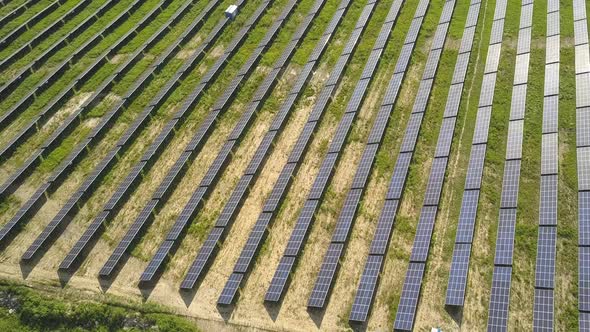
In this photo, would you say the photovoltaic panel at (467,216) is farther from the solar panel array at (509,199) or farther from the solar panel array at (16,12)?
the solar panel array at (16,12)

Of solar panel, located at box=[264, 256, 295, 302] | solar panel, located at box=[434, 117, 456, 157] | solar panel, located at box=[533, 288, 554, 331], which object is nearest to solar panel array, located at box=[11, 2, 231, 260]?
solar panel, located at box=[264, 256, 295, 302]

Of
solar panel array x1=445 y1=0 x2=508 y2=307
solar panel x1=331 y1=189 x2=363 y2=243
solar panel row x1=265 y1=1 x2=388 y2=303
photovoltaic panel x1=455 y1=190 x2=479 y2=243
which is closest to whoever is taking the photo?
solar panel array x1=445 y1=0 x2=508 y2=307

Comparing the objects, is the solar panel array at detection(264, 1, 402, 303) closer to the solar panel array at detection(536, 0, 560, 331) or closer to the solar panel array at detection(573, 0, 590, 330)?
the solar panel array at detection(536, 0, 560, 331)

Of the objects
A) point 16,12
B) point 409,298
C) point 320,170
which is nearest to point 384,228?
point 409,298

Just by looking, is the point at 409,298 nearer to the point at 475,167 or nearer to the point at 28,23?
the point at 475,167

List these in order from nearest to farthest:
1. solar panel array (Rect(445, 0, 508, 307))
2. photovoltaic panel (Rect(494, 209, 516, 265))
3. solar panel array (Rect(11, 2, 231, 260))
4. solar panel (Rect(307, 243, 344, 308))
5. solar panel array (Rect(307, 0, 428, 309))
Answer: solar panel array (Rect(445, 0, 508, 307)), solar panel (Rect(307, 243, 344, 308)), photovoltaic panel (Rect(494, 209, 516, 265)), solar panel array (Rect(307, 0, 428, 309)), solar panel array (Rect(11, 2, 231, 260))

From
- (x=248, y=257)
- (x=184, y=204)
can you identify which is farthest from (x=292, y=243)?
(x=184, y=204)

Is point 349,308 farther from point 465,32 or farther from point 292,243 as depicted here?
point 465,32
